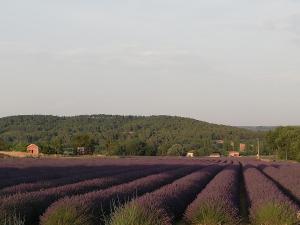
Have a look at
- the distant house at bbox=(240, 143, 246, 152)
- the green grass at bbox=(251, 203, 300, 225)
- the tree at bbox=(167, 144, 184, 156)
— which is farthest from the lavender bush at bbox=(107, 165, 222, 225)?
the distant house at bbox=(240, 143, 246, 152)

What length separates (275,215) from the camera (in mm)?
8961

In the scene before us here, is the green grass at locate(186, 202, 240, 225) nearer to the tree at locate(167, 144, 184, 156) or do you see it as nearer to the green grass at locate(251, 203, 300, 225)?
the green grass at locate(251, 203, 300, 225)

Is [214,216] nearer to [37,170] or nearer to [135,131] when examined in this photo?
[37,170]

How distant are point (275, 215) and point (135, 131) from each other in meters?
130

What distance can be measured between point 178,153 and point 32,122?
5847 centimetres

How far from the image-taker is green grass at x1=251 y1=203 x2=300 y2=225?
29.1ft

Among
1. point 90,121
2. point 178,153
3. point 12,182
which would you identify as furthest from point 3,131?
point 12,182

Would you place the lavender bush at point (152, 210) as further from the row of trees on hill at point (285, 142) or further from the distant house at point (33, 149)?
the distant house at point (33, 149)

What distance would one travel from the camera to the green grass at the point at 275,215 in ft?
29.1

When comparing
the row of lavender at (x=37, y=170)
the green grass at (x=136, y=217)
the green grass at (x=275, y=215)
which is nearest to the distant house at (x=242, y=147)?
the row of lavender at (x=37, y=170)

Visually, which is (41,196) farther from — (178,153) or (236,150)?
(236,150)

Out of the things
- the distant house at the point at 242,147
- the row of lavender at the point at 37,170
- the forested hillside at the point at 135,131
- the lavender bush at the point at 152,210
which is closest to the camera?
the lavender bush at the point at 152,210

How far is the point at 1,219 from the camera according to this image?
724 cm

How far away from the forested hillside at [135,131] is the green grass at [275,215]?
86755 millimetres
